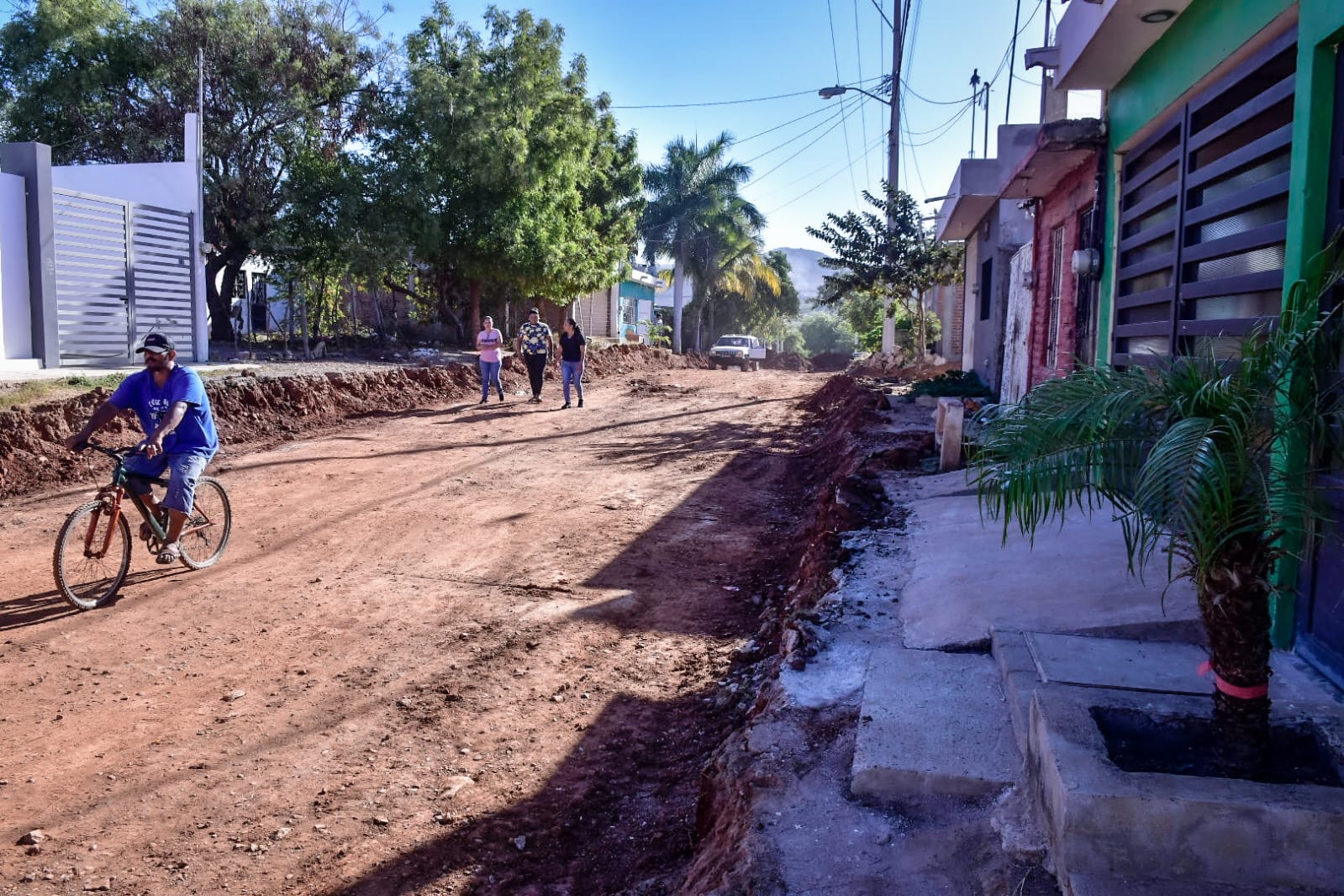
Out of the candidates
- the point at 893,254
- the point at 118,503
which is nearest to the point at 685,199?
the point at 893,254

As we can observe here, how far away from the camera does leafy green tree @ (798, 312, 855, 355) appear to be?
94.8 m

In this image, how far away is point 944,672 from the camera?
13.4 ft

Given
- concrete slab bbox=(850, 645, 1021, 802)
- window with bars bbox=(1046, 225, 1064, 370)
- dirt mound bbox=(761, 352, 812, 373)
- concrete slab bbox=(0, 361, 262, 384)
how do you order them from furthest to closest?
dirt mound bbox=(761, 352, 812, 373) < concrete slab bbox=(0, 361, 262, 384) < window with bars bbox=(1046, 225, 1064, 370) < concrete slab bbox=(850, 645, 1021, 802)

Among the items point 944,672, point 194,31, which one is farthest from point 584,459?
point 194,31

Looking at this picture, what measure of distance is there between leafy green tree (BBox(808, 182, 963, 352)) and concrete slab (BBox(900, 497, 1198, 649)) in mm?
16494

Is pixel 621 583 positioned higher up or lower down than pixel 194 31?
lower down

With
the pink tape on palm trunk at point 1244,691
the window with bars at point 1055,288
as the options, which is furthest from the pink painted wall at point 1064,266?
the pink tape on palm trunk at point 1244,691

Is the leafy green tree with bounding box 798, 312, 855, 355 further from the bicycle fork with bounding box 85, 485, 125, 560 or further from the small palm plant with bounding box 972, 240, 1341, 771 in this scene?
the small palm plant with bounding box 972, 240, 1341, 771

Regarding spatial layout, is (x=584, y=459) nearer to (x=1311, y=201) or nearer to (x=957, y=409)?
(x=957, y=409)

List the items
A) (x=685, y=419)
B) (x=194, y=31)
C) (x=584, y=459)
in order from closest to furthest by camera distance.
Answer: (x=584, y=459) → (x=685, y=419) → (x=194, y=31)

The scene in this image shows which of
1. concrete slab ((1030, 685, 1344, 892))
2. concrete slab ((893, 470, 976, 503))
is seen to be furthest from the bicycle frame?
concrete slab ((1030, 685, 1344, 892))

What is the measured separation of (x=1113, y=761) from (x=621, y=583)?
14.3ft

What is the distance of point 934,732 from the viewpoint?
346 centimetres

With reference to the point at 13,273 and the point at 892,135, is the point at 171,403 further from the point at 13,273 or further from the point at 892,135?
the point at 892,135
